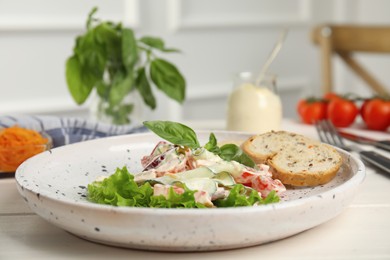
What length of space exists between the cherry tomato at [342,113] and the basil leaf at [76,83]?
73 cm

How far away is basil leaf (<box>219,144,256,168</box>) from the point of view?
109 centimetres

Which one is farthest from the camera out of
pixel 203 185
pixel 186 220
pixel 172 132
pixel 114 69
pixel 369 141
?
pixel 114 69

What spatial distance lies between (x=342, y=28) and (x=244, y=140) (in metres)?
1.71

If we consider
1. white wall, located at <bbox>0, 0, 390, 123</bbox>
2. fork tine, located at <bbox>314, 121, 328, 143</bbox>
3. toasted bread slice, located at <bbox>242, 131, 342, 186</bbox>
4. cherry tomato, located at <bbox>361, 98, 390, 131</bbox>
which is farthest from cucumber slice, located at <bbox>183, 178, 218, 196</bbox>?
white wall, located at <bbox>0, 0, 390, 123</bbox>

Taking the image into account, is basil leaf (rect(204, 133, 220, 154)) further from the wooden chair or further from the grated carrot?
the wooden chair

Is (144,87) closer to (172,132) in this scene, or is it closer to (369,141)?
(369,141)

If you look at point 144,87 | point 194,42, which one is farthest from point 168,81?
point 194,42

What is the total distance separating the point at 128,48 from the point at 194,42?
1984mm

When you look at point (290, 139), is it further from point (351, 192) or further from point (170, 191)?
point (170, 191)

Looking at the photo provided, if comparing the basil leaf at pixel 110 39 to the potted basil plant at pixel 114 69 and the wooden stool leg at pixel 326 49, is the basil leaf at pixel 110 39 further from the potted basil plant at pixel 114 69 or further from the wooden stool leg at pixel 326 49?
the wooden stool leg at pixel 326 49

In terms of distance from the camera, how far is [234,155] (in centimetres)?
109

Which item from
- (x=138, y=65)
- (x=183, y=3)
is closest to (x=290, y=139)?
(x=138, y=65)

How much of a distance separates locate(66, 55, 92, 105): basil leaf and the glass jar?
0.39 metres

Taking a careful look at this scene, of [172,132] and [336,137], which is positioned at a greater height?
[172,132]
